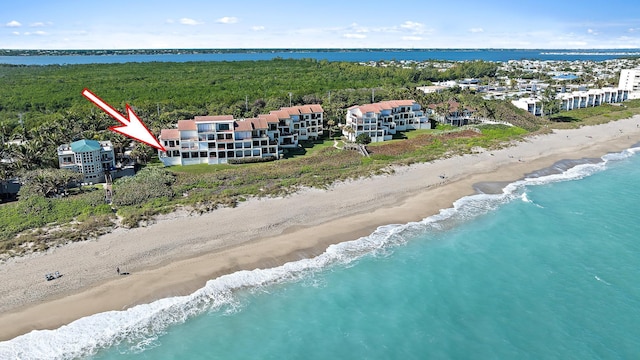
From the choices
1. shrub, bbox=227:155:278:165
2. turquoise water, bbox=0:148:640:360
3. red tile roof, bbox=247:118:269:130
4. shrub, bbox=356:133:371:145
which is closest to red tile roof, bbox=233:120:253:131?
red tile roof, bbox=247:118:269:130

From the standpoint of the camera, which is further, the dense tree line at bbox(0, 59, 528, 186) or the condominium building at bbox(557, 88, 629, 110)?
the condominium building at bbox(557, 88, 629, 110)

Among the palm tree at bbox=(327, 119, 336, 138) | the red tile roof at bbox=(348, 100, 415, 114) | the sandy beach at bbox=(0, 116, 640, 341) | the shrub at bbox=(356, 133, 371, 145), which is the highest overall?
the red tile roof at bbox=(348, 100, 415, 114)

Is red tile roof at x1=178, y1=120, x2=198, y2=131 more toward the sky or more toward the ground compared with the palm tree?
more toward the sky

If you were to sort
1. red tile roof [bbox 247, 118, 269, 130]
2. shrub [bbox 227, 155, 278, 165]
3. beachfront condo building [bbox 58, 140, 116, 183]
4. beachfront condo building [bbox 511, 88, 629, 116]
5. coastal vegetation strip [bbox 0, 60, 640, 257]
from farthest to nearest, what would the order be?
beachfront condo building [bbox 511, 88, 629, 116] → red tile roof [bbox 247, 118, 269, 130] → shrub [bbox 227, 155, 278, 165] → beachfront condo building [bbox 58, 140, 116, 183] → coastal vegetation strip [bbox 0, 60, 640, 257]

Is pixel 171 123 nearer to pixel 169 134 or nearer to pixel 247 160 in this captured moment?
pixel 169 134

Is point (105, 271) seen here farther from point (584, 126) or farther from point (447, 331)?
point (584, 126)

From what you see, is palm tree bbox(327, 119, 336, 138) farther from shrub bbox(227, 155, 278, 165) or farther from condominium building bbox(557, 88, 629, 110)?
condominium building bbox(557, 88, 629, 110)

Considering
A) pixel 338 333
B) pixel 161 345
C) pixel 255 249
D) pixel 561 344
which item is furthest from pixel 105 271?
pixel 561 344
